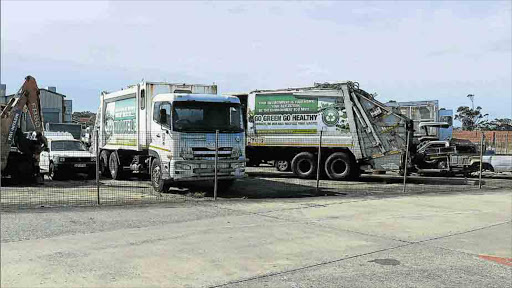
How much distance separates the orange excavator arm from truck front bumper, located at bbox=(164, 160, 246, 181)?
5.37 meters

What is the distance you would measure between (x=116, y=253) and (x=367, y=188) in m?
10.3

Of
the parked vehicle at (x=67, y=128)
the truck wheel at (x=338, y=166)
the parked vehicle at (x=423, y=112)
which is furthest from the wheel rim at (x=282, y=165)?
the parked vehicle at (x=67, y=128)

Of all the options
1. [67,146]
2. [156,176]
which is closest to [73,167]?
[67,146]

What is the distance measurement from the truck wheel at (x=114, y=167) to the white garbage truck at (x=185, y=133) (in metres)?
1.71

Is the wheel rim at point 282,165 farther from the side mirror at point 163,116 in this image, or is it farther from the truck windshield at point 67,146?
the side mirror at point 163,116

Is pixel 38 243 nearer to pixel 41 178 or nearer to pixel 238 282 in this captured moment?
pixel 238 282

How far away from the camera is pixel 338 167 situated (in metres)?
17.7

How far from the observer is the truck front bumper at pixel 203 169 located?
12.0m

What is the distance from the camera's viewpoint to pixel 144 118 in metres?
14.0

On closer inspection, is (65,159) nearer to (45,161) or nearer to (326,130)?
(45,161)

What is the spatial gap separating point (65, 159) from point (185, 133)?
6645 mm

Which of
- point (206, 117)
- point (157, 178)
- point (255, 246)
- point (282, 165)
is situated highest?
point (206, 117)

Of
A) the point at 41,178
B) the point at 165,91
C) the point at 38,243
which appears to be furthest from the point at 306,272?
the point at 41,178

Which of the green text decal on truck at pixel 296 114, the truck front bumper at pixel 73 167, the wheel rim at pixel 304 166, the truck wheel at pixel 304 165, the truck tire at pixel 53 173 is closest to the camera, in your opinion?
the truck front bumper at pixel 73 167
